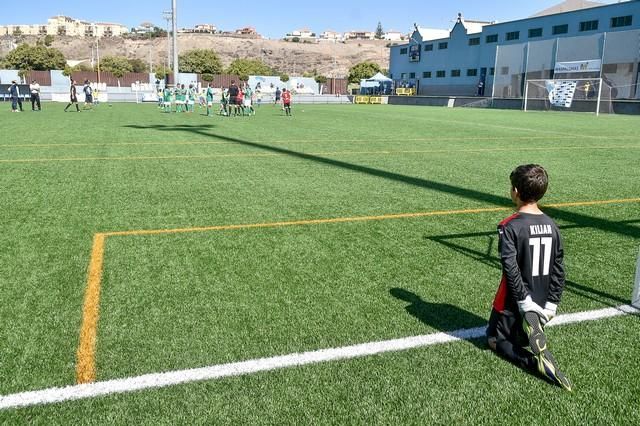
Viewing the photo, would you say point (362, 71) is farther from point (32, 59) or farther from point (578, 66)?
point (578, 66)

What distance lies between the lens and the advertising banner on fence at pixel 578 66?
38.4 m

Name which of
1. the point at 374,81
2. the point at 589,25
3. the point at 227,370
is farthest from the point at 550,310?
the point at 374,81

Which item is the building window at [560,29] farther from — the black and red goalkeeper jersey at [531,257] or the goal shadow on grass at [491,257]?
the black and red goalkeeper jersey at [531,257]

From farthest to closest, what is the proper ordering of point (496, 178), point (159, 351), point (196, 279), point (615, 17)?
1. point (615, 17)
2. point (496, 178)
3. point (196, 279)
4. point (159, 351)

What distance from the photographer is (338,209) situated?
7.54 m

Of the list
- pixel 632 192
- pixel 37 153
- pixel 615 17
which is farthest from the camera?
pixel 615 17

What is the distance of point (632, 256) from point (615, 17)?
185 ft

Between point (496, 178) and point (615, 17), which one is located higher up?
point (615, 17)

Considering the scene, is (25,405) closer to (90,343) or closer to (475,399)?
(90,343)

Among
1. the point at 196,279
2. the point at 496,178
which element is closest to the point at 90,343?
the point at 196,279

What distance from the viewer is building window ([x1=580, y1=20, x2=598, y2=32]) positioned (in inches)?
2162

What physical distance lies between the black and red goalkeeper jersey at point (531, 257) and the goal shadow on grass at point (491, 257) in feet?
4.17

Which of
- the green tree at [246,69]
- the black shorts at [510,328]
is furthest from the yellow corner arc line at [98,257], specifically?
the green tree at [246,69]

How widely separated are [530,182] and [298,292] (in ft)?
6.84
